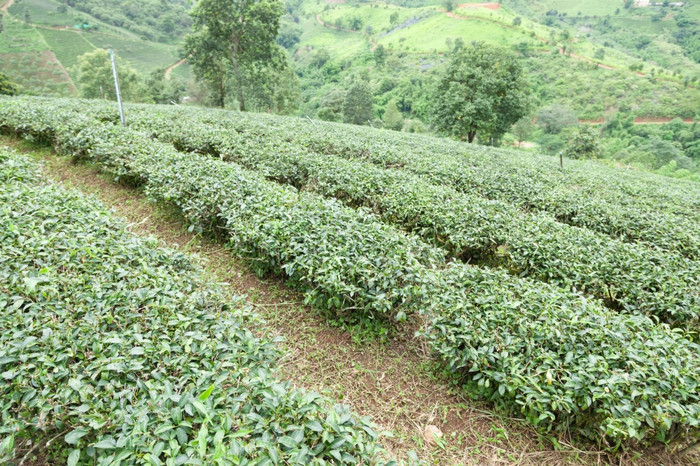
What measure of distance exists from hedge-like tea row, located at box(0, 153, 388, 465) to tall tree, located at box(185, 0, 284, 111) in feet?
76.2

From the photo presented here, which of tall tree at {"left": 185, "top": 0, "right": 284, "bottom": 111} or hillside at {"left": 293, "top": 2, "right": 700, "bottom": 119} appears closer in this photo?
tall tree at {"left": 185, "top": 0, "right": 284, "bottom": 111}

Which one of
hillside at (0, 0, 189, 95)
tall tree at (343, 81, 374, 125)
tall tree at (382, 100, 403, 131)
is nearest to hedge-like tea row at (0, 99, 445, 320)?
tall tree at (343, 81, 374, 125)

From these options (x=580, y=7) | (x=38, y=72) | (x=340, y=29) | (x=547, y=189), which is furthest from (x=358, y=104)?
(x=580, y=7)

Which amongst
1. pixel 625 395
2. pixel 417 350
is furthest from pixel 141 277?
pixel 625 395

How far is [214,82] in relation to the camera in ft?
79.7

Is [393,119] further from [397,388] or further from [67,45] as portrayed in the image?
[67,45]

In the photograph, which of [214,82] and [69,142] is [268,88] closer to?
[214,82]

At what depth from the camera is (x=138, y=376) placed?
200 centimetres

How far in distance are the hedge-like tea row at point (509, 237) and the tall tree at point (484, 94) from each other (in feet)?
54.4

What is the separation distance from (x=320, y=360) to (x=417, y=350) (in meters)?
1.03

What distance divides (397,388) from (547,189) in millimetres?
6255

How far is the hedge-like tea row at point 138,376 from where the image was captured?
1.64 meters

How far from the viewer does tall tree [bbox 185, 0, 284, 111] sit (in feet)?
68.1

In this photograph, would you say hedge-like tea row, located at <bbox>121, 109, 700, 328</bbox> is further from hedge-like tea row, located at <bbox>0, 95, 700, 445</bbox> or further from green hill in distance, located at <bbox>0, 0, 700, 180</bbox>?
green hill in distance, located at <bbox>0, 0, 700, 180</bbox>
